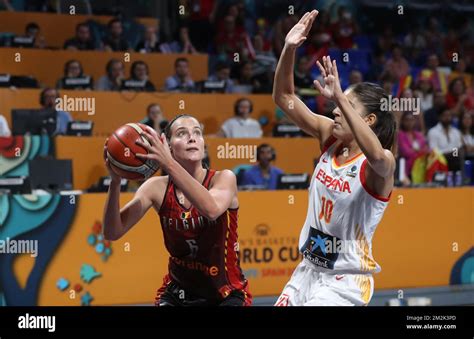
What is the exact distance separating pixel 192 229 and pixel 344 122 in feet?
3.25

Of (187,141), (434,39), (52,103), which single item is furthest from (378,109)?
(434,39)

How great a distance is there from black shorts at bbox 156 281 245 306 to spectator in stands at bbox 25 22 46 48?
7.20 meters

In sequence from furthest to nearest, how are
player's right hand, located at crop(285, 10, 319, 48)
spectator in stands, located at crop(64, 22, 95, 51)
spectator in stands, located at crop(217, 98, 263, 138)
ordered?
spectator in stands, located at crop(64, 22, 95, 51)
spectator in stands, located at crop(217, 98, 263, 138)
player's right hand, located at crop(285, 10, 319, 48)

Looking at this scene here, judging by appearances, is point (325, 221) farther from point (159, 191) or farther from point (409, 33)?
point (409, 33)

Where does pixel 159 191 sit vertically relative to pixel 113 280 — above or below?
above

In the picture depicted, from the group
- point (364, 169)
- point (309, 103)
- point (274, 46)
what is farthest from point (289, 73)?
point (274, 46)

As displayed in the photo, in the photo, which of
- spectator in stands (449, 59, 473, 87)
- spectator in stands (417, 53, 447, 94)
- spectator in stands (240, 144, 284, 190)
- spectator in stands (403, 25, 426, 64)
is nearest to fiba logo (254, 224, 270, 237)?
spectator in stands (240, 144, 284, 190)

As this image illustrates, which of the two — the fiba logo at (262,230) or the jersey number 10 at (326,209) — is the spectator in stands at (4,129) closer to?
the fiba logo at (262,230)

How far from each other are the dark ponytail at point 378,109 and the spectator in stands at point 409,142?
6.18 m

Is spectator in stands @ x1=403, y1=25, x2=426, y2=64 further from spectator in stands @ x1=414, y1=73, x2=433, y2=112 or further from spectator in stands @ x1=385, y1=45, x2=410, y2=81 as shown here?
spectator in stands @ x1=414, y1=73, x2=433, y2=112

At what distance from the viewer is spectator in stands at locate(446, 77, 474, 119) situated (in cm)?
1292
